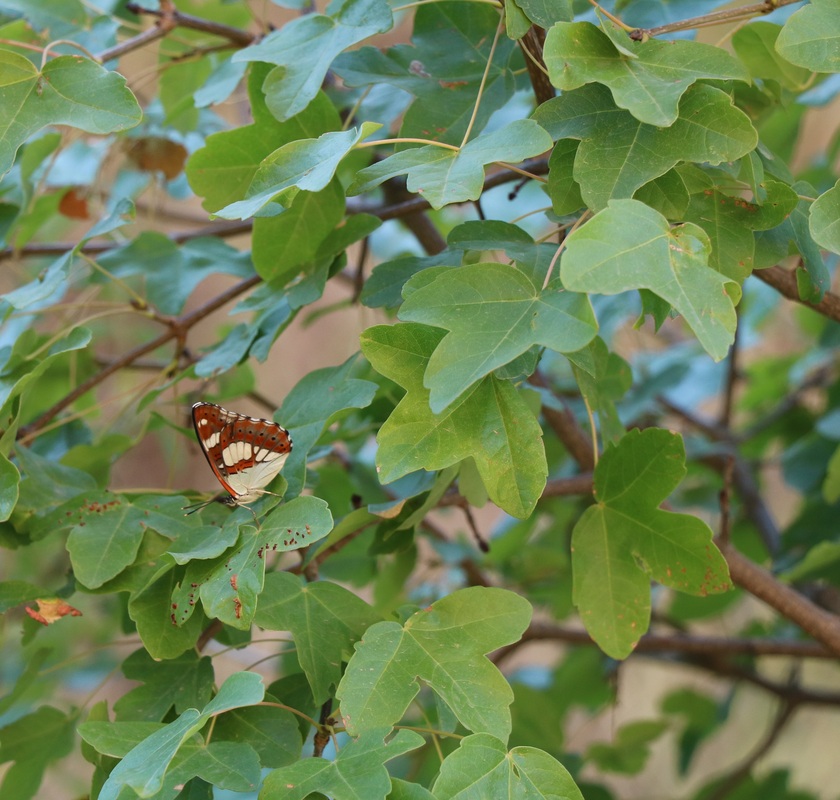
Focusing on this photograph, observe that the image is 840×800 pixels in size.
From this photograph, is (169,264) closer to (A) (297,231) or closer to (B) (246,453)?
(A) (297,231)

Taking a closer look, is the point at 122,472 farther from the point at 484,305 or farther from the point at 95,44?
the point at 484,305

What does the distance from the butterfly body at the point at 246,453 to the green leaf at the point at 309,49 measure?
22 cm

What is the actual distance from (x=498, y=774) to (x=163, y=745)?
7.5 inches

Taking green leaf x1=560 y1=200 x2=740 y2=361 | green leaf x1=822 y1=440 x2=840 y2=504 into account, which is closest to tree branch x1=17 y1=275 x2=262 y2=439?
green leaf x1=560 y1=200 x2=740 y2=361

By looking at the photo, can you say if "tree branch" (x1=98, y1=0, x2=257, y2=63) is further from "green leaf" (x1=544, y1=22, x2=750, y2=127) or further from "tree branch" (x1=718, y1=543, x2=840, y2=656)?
"tree branch" (x1=718, y1=543, x2=840, y2=656)

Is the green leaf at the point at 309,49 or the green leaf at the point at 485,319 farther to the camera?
the green leaf at the point at 309,49

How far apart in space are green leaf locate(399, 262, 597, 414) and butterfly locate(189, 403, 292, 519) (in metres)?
0.15

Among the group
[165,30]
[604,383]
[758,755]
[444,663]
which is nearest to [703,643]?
[758,755]

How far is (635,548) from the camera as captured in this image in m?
0.66

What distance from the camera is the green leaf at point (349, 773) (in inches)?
19.6

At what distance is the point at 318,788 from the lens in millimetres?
505

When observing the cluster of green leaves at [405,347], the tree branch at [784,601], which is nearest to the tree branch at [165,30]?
the cluster of green leaves at [405,347]

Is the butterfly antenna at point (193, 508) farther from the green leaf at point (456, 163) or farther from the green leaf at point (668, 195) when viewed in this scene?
the green leaf at point (668, 195)

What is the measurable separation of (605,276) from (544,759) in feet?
→ 0.92
